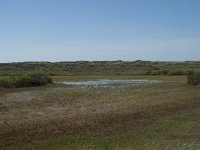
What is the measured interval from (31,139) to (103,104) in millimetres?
11864

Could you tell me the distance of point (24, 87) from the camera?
46.2 meters

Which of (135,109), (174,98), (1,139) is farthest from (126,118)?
(174,98)

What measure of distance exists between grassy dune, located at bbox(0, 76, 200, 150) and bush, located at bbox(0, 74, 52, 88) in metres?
13.8

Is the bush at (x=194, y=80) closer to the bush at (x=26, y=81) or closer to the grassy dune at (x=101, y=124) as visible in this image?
the grassy dune at (x=101, y=124)

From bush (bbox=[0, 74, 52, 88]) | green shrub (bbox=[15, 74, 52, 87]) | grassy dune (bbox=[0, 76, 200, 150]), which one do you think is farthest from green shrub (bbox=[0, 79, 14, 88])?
grassy dune (bbox=[0, 76, 200, 150])

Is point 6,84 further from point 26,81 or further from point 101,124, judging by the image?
point 101,124

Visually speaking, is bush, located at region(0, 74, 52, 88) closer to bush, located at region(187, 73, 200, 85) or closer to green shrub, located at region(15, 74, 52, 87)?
green shrub, located at region(15, 74, 52, 87)

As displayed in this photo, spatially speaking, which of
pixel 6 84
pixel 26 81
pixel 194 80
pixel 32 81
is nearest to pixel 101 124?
pixel 6 84

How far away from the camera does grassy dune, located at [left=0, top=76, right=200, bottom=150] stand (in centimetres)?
1656

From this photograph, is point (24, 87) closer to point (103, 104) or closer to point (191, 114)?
point (103, 104)

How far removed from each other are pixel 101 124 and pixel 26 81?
93.8 ft

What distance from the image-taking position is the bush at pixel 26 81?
4497cm

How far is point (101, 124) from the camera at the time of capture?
68.1 ft

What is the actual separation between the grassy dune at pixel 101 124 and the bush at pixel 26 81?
1379 cm
